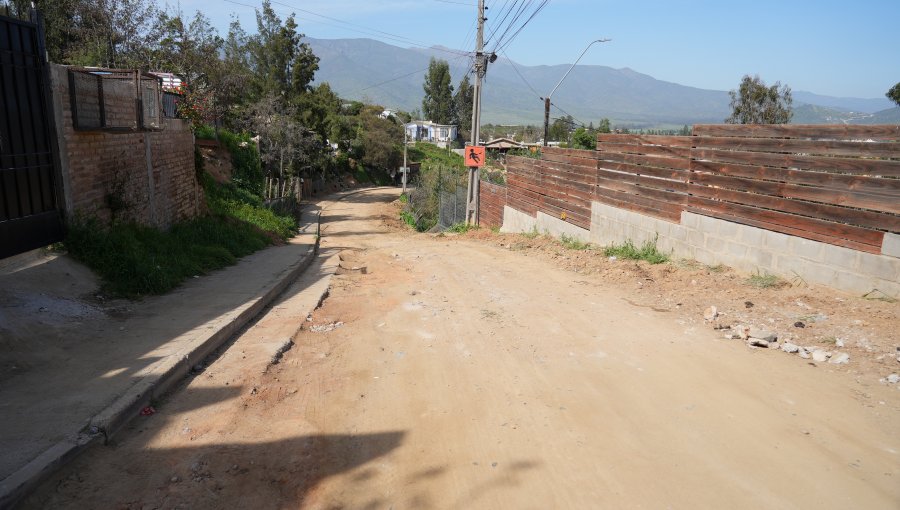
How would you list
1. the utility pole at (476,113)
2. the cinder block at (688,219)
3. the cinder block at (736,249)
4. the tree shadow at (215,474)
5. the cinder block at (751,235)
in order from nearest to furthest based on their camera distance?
the tree shadow at (215,474)
the cinder block at (751,235)
the cinder block at (736,249)
the cinder block at (688,219)
the utility pole at (476,113)

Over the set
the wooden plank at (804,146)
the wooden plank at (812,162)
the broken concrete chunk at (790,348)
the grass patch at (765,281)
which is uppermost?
the wooden plank at (804,146)

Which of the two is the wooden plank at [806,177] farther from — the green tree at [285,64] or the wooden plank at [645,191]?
the green tree at [285,64]

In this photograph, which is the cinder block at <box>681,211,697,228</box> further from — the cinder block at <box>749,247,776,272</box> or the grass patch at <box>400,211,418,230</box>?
the grass patch at <box>400,211,418,230</box>

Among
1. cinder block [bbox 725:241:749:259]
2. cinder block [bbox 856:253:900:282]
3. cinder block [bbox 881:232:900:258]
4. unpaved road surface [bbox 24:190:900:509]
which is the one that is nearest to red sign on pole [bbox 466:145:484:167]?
cinder block [bbox 725:241:749:259]

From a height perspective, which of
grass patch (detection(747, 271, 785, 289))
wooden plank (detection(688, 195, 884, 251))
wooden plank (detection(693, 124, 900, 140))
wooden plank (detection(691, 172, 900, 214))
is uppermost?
wooden plank (detection(693, 124, 900, 140))

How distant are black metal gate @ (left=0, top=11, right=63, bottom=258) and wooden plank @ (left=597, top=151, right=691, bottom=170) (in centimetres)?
911

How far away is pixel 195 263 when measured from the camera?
1044cm

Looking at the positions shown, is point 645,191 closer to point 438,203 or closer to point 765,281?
point 765,281

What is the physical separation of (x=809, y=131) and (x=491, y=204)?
15472 millimetres

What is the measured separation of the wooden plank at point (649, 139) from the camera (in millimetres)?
9883

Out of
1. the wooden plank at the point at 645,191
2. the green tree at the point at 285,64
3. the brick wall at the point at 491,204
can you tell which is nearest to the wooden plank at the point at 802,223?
the wooden plank at the point at 645,191

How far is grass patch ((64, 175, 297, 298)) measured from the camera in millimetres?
7797

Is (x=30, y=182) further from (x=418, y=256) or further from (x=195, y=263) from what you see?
(x=418, y=256)

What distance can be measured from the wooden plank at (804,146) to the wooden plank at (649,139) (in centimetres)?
33
